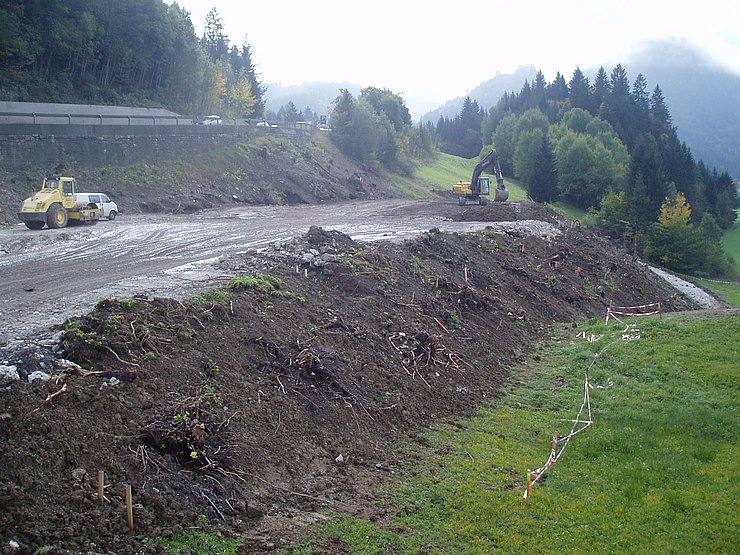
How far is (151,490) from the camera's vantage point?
780 cm

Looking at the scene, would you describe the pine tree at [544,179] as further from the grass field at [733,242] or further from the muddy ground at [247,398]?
the muddy ground at [247,398]

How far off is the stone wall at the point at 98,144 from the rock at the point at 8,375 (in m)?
25.7

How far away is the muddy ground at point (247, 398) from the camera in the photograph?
7.44 meters

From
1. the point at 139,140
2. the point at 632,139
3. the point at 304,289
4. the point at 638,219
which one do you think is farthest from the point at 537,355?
the point at 632,139

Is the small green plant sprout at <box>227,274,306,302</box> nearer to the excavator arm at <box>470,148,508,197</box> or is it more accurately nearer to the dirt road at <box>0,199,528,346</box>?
the dirt road at <box>0,199,528,346</box>

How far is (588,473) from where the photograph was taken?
10.7 meters

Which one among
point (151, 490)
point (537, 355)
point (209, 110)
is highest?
point (209, 110)

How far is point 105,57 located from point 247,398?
5037cm

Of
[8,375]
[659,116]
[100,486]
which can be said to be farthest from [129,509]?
[659,116]

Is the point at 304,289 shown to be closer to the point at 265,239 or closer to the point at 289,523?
the point at 289,523

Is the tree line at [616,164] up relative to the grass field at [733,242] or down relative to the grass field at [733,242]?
up

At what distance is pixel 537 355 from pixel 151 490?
13.2 m

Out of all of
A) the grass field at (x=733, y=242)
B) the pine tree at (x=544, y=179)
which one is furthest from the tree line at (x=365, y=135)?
the grass field at (x=733, y=242)

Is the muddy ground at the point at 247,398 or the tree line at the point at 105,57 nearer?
the muddy ground at the point at 247,398
